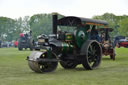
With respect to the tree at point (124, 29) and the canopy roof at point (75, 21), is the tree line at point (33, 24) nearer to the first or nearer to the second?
the tree at point (124, 29)

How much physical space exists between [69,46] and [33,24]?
2573 inches

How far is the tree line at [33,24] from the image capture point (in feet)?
222

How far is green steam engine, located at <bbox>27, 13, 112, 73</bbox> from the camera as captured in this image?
9221 mm

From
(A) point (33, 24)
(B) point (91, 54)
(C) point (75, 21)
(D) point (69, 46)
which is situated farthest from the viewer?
(A) point (33, 24)

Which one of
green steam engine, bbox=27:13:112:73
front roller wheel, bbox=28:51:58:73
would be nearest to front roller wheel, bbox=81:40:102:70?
green steam engine, bbox=27:13:112:73

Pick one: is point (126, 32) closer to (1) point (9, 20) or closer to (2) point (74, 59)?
(1) point (9, 20)

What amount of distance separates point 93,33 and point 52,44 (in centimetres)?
330

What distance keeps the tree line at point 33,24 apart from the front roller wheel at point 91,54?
54.6m

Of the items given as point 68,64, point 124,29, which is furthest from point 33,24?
point 68,64

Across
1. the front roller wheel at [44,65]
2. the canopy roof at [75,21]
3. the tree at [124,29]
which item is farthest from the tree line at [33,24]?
the front roller wheel at [44,65]

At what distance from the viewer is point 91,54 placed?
10328 millimetres

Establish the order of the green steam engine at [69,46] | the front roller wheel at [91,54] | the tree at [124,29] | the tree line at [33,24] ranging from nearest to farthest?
the green steam engine at [69,46], the front roller wheel at [91,54], the tree at [124,29], the tree line at [33,24]

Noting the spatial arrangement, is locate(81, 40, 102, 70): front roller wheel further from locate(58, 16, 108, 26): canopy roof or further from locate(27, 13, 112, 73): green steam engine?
locate(58, 16, 108, 26): canopy roof

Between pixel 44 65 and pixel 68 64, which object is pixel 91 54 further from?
pixel 44 65
